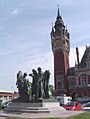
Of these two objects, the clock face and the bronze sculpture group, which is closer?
the bronze sculpture group

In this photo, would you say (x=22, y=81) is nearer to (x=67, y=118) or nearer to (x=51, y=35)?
(x=67, y=118)

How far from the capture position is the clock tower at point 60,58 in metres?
76.0

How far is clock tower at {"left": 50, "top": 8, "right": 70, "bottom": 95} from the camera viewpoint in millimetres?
76000

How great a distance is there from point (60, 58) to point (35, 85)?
54315 millimetres

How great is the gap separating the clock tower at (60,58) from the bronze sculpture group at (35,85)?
51661 mm

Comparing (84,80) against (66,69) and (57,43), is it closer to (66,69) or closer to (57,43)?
(66,69)

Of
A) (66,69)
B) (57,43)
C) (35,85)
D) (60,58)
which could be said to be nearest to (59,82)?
(66,69)

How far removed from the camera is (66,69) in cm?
7719

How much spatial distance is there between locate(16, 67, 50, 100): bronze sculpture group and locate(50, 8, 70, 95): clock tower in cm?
5166

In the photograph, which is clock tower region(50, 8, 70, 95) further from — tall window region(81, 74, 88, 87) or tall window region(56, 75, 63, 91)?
tall window region(81, 74, 88, 87)

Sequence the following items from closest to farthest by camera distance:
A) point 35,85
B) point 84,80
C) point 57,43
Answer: point 35,85 → point 84,80 → point 57,43

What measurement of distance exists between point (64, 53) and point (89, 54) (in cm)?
881

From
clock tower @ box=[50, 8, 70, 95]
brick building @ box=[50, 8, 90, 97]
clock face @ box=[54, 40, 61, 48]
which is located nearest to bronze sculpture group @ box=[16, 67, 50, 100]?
brick building @ box=[50, 8, 90, 97]

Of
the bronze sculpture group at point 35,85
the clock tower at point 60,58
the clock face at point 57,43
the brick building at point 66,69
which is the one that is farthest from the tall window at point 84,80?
the bronze sculpture group at point 35,85
